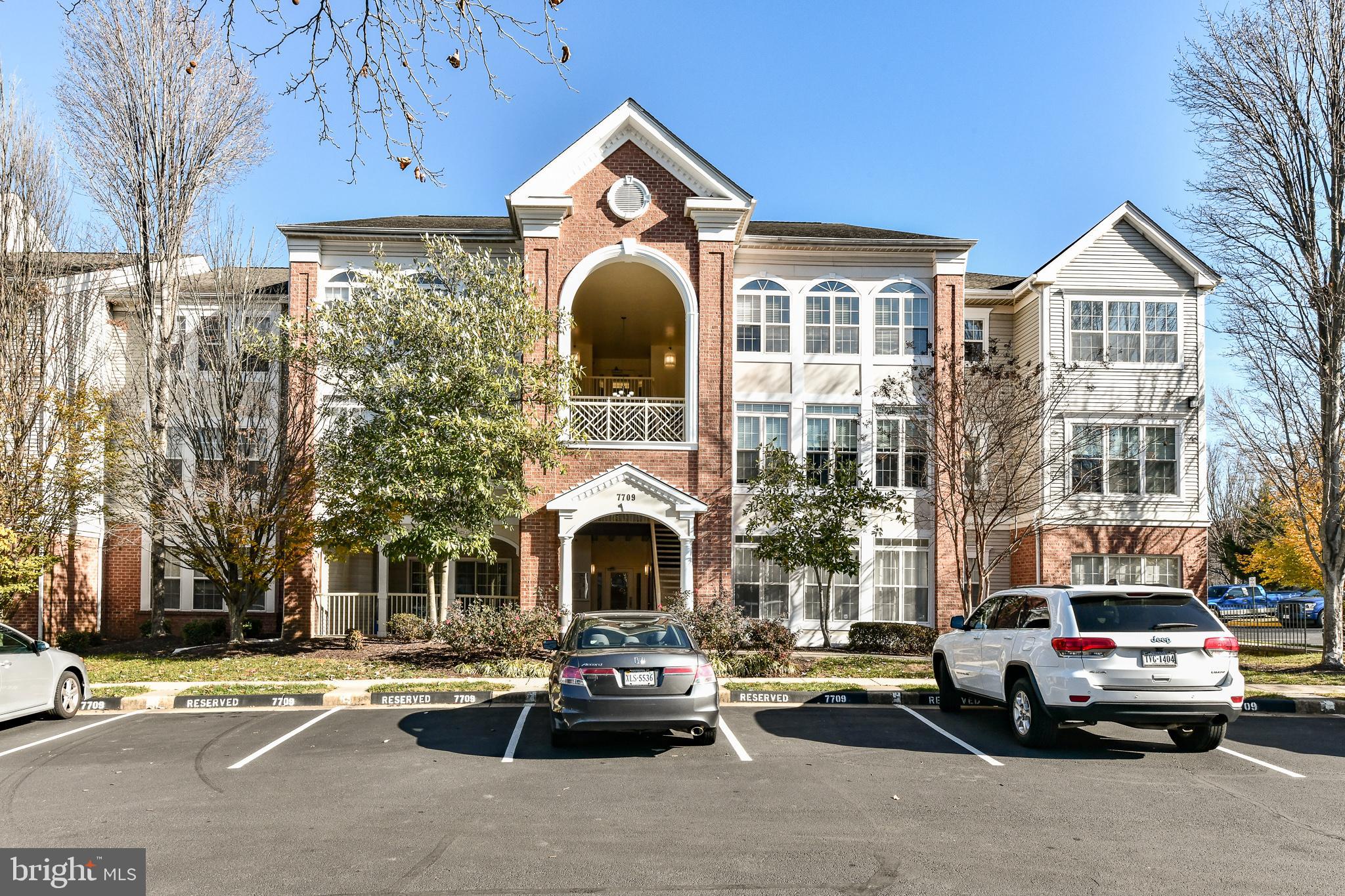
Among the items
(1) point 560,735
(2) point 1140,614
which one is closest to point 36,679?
(1) point 560,735

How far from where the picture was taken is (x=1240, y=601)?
39.8m

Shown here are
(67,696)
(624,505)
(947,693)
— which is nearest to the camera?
(67,696)

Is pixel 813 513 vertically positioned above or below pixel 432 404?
below

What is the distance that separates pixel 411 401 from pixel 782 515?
26.6 feet

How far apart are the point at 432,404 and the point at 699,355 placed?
643 cm

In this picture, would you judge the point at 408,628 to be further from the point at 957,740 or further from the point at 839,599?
the point at 957,740

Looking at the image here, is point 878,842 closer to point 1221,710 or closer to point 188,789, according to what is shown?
point 1221,710

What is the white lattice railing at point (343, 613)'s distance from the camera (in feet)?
71.2

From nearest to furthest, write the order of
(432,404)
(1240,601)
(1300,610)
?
(432,404) → (1300,610) → (1240,601)

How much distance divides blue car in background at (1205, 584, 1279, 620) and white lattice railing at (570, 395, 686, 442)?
27602mm

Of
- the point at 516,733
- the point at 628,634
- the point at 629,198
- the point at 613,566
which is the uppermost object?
the point at 629,198

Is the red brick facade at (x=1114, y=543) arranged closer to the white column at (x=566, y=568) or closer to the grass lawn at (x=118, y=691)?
the white column at (x=566, y=568)

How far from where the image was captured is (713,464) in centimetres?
2108

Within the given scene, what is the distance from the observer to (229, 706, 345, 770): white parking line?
9.30 m
